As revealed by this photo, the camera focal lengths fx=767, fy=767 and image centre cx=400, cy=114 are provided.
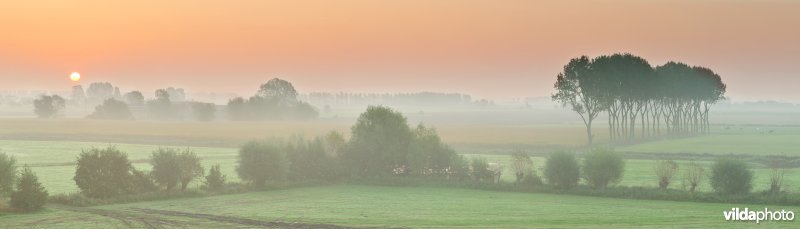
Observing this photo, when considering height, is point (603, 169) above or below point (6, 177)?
below

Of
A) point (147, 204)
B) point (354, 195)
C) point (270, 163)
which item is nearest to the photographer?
point (147, 204)

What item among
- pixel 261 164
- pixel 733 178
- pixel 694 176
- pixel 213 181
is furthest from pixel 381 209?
pixel 733 178

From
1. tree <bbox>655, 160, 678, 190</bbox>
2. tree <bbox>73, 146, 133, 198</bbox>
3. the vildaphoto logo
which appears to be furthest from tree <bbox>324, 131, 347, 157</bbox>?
the vildaphoto logo

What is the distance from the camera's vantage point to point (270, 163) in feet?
244

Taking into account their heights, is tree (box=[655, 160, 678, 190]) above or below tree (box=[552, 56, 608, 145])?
below

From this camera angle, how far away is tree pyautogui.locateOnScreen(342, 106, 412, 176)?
83750 millimetres

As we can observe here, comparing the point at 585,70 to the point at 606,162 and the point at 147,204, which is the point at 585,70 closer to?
the point at 606,162

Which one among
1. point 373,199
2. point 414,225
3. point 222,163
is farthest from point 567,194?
point 222,163

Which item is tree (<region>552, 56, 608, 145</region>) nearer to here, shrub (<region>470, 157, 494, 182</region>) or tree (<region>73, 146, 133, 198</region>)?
shrub (<region>470, 157, 494, 182</region>)

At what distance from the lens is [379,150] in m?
84.2

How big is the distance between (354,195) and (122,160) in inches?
769

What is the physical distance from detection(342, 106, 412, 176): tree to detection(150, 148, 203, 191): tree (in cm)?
2047

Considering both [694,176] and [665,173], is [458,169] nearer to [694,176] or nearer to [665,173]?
[665,173]

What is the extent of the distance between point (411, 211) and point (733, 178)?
27391 mm
